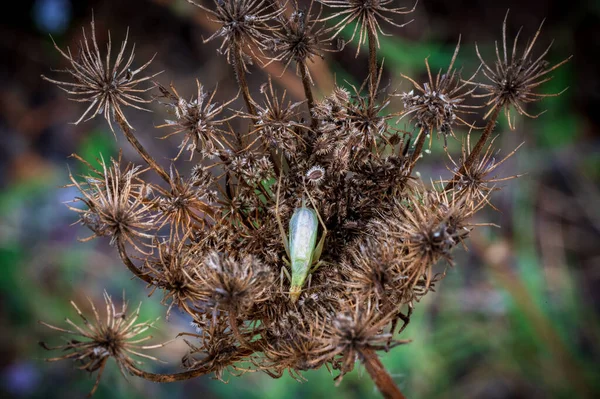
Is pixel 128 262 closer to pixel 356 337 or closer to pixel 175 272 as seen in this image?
pixel 175 272

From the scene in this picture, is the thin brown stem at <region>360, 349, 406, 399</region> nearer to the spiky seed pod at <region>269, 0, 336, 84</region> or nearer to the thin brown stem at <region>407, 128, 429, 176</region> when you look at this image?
the thin brown stem at <region>407, 128, 429, 176</region>

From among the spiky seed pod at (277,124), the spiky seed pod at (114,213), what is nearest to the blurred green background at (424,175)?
the spiky seed pod at (277,124)

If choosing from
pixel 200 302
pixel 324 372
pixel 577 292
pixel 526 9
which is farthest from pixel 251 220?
pixel 526 9

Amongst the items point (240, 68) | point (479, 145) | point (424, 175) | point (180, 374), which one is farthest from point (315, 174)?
point (424, 175)

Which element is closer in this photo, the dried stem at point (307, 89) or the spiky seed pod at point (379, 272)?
the spiky seed pod at point (379, 272)

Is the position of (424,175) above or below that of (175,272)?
above

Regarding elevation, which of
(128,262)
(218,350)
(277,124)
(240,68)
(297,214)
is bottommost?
(218,350)

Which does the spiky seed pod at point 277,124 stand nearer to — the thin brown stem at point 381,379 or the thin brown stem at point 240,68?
the thin brown stem at point 240,68

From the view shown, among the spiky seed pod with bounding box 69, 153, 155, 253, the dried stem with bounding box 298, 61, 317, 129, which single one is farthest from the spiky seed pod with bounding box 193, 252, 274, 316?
the dried stem with bounding box 298, 61, 317, 129
